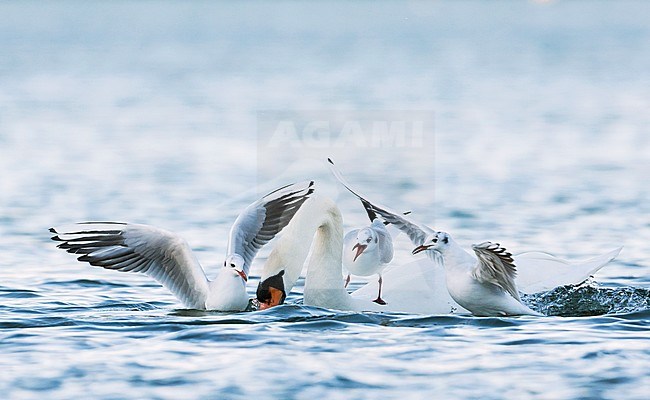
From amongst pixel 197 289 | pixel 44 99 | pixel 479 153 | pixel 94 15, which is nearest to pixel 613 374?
pixel 197 289

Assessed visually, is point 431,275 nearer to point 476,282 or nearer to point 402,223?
point 402,223

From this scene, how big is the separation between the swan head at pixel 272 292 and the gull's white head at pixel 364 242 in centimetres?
75

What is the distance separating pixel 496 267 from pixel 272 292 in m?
1.82

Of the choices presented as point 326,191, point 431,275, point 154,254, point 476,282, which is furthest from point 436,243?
point 154,254

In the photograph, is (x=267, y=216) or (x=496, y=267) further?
(x=267, y=216)

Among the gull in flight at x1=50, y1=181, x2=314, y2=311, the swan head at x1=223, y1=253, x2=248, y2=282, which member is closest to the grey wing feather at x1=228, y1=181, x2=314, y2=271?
the gull in flight at x1=50, y1=181, x2=314, y2=311

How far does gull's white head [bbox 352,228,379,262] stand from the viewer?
430 inches

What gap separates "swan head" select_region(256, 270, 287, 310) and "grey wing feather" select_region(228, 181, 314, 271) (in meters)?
0.62

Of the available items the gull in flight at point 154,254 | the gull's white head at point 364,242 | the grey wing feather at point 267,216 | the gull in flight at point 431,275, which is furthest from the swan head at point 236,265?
the gull in flight at point 431,275

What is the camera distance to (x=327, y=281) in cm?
1074

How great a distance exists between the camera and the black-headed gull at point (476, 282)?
10344 mm

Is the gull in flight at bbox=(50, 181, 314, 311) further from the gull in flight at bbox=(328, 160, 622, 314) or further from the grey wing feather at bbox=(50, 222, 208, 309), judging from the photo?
the gull in flight at bbox=(328, 160, 622, 314)

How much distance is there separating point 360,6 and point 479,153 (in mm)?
118033

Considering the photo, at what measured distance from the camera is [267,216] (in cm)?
1152
